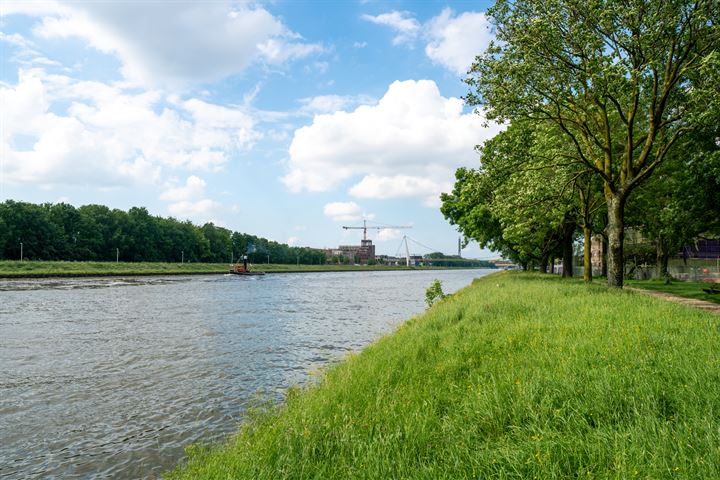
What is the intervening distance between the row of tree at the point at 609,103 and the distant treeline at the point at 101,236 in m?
106

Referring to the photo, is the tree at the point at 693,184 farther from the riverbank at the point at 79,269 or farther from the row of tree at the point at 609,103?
the riverbank at the point at 79,269

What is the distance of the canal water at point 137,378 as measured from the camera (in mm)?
7656

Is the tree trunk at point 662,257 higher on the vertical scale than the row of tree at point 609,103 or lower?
lower

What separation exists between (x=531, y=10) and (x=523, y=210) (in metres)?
8.60

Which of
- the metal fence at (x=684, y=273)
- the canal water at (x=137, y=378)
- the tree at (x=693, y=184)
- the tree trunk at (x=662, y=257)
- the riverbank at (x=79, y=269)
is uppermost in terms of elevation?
the tree at (x=693, y=184)

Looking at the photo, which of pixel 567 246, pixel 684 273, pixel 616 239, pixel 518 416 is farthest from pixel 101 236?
pixel 518 416

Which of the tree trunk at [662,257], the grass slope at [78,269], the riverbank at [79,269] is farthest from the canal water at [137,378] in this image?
the grass slope at [78,269]

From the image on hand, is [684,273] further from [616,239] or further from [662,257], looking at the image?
[616,239]

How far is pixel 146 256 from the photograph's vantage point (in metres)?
125

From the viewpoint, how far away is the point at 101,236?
112625 millimetres

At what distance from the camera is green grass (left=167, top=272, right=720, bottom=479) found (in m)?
4.15

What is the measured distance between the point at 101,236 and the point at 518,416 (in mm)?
126992

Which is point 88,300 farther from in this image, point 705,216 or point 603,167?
point 705,216

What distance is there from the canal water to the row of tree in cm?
1098
